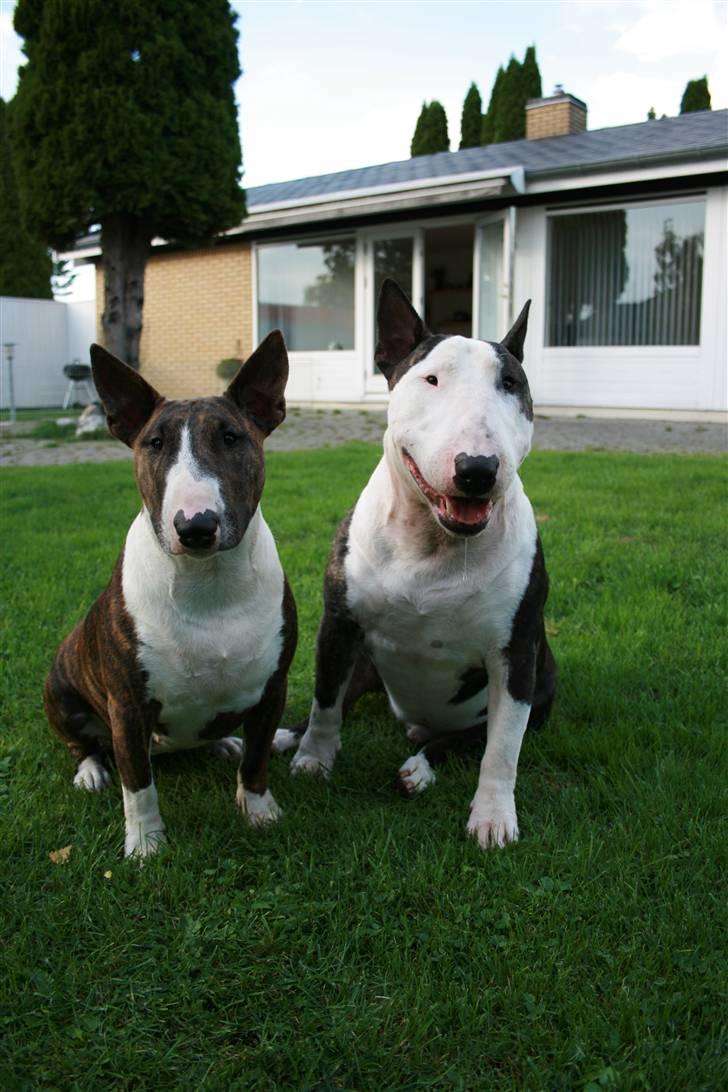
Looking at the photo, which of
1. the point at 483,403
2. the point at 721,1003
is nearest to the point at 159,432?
the point at 483,403

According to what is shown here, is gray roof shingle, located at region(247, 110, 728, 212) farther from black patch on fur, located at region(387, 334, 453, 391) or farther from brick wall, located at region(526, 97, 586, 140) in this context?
black patch on fur, located at region(387, 334, 453, 391)

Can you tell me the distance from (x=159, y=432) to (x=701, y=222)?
11.1 m

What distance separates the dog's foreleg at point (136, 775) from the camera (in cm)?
225

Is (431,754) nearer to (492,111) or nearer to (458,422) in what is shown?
(458,422)

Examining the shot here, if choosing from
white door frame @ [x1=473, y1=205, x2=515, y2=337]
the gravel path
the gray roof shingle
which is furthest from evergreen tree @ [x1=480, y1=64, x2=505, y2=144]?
the gravel path

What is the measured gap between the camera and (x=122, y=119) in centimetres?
948

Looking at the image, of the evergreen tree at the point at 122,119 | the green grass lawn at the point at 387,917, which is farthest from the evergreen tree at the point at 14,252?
the green grass lawn at the point at 387,917

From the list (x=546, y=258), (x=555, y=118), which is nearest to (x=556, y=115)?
(x=555, y=118)

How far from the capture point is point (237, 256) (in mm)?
15453

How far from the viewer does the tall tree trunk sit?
1034cm

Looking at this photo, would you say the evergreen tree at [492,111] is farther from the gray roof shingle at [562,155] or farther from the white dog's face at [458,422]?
Result: the white dog's face at [458,422]

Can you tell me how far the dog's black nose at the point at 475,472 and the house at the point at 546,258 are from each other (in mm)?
10337

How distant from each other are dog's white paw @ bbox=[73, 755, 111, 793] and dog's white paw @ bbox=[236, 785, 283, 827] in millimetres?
440

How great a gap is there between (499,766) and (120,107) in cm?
940
